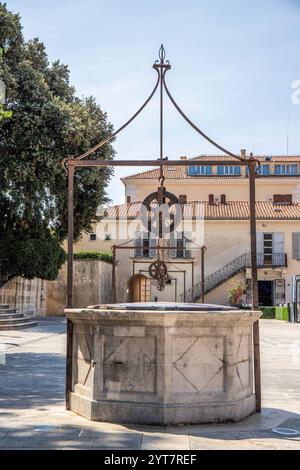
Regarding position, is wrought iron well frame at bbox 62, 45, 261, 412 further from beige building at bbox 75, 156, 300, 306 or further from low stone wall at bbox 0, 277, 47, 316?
beige building at bbox 75, 156, 300, 306

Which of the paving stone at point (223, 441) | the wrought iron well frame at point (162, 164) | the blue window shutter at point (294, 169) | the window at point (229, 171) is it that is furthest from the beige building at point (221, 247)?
the paving stone at point (223, 441)

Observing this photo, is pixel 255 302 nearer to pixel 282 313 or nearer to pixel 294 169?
pixel 282 313

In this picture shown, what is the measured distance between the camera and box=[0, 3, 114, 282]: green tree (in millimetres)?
19531

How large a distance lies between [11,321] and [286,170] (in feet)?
114

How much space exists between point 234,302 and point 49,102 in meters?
20.6

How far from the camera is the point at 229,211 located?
1612 inches

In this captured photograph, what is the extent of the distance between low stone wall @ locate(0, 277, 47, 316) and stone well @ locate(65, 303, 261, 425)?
1971 centimetres

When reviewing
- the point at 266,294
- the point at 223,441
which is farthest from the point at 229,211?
the point at 223,441

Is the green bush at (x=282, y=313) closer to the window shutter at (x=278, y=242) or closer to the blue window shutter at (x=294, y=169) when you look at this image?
the window shutter at (x=278, y=242)

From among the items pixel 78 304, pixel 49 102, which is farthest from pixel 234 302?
pixel 49 102

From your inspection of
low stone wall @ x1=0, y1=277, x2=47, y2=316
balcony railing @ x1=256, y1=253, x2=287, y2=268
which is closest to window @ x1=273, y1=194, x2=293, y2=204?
balcony railing @ x1=256, y1=253, x2=287, y2=268

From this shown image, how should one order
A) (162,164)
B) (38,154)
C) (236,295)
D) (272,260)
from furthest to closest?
1. (272,260)
2. (236,295)
3. (38,154)
4. (162,164)

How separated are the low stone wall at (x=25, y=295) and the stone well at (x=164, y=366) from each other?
1971 cm

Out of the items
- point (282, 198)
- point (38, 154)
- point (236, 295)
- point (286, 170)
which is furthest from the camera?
point (286, 170)
